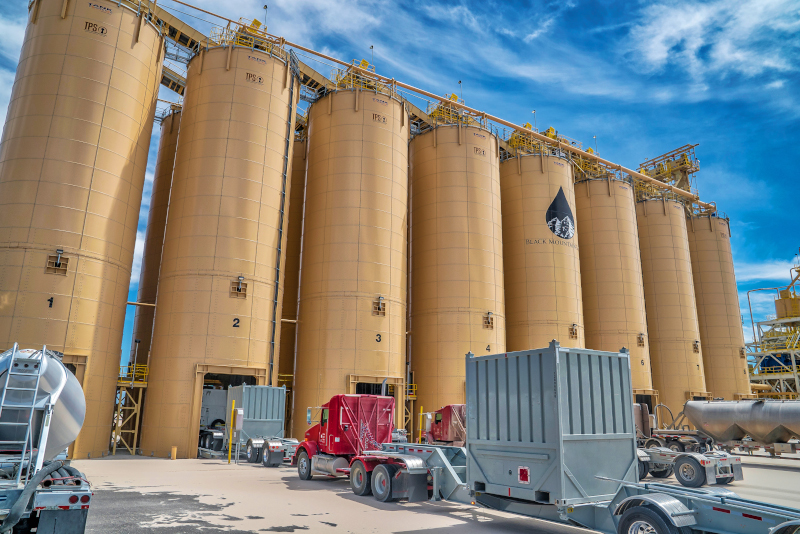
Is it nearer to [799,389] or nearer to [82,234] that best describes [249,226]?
[82,234]

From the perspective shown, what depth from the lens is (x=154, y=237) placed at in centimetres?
3644

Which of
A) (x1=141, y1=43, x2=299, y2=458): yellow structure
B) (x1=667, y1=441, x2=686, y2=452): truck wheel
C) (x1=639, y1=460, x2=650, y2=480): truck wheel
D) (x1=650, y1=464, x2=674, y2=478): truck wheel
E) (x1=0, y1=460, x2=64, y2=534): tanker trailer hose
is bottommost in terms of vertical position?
(x1=650, y1=464, x2=674, y2=478): truck wheel

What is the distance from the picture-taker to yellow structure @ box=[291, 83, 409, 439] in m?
29.2

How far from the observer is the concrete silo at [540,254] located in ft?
124

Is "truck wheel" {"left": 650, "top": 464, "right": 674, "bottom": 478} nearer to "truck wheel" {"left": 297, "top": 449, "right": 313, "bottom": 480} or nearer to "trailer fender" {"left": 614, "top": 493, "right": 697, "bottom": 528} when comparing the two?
"trailer fender" {"left": 614, "top": 493, "right": 697, "bottom": 528}

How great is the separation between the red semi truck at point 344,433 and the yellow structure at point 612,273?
28.1 metres

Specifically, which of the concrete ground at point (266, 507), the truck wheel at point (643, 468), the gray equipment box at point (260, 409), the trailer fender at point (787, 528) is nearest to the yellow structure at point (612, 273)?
the concrete ground at point (266, 507)

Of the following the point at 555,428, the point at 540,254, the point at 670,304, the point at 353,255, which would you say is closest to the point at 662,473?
the point at 555,428

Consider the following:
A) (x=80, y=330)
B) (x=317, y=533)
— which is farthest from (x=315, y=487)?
(x=80, y=330)

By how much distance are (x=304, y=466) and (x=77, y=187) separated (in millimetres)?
16286

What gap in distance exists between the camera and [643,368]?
41312mm

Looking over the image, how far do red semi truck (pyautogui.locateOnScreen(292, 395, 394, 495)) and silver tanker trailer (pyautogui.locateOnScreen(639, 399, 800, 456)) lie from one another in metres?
14.5

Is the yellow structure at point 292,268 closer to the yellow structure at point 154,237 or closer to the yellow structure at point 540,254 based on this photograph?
the yellow structure at point 154,237

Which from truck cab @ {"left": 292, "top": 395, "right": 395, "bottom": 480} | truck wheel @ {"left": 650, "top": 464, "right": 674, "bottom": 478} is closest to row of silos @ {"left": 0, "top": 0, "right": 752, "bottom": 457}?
truck cab @ {"left": 292, "top": 395, "right": 395, "bottom": 480}
